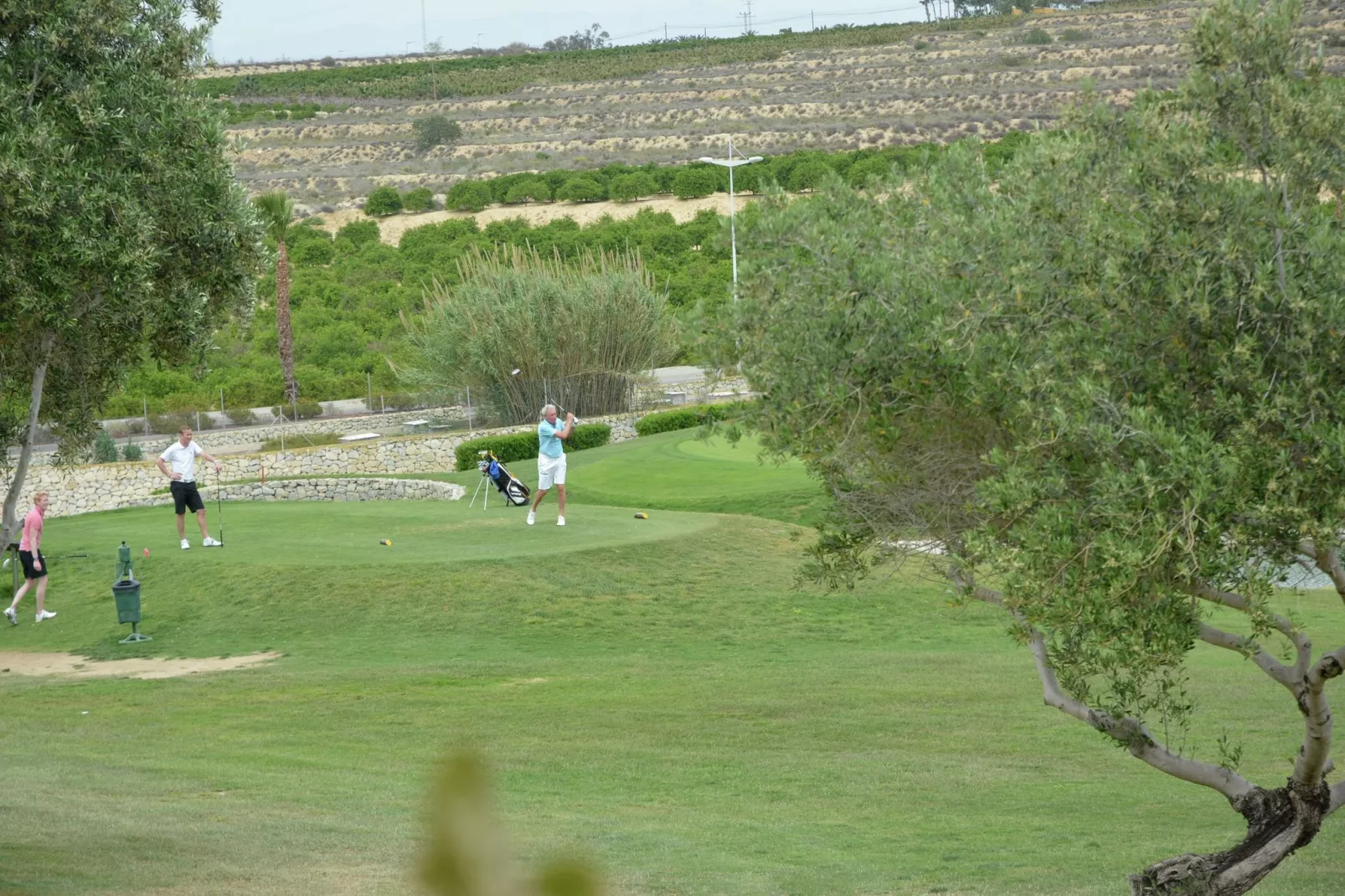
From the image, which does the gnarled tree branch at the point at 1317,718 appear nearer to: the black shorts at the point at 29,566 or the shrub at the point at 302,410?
the black shorts at the point at 29,566

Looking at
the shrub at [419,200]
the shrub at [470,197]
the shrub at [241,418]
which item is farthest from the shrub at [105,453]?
the shrub at [419,200]

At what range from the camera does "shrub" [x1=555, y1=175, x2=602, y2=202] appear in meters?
84.1

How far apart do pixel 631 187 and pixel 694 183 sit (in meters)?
3.71

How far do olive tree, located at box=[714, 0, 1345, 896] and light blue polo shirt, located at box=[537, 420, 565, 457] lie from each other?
13.1 meters

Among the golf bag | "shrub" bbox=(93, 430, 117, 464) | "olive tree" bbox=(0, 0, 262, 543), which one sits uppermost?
"olive tree" bbox=(0, 0, 262, 543)

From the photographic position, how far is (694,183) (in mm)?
84375

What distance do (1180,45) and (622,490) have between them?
2280cm

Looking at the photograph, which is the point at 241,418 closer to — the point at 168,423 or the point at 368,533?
the point at 168,423

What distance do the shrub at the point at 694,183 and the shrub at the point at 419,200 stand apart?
14517 millimetres

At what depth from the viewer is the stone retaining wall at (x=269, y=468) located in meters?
37.1

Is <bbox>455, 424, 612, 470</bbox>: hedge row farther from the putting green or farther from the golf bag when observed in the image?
the golf bag

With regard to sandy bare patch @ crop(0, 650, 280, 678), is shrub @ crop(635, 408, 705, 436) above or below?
below

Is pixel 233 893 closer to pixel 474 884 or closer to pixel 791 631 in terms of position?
pixel 474 884

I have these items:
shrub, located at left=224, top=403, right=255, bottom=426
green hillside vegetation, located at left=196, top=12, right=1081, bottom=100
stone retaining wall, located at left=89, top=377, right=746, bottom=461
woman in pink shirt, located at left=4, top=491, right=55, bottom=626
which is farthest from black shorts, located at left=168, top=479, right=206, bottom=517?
green hillside vegetation, located at left=196, top=12, right=1081, bottom=100
